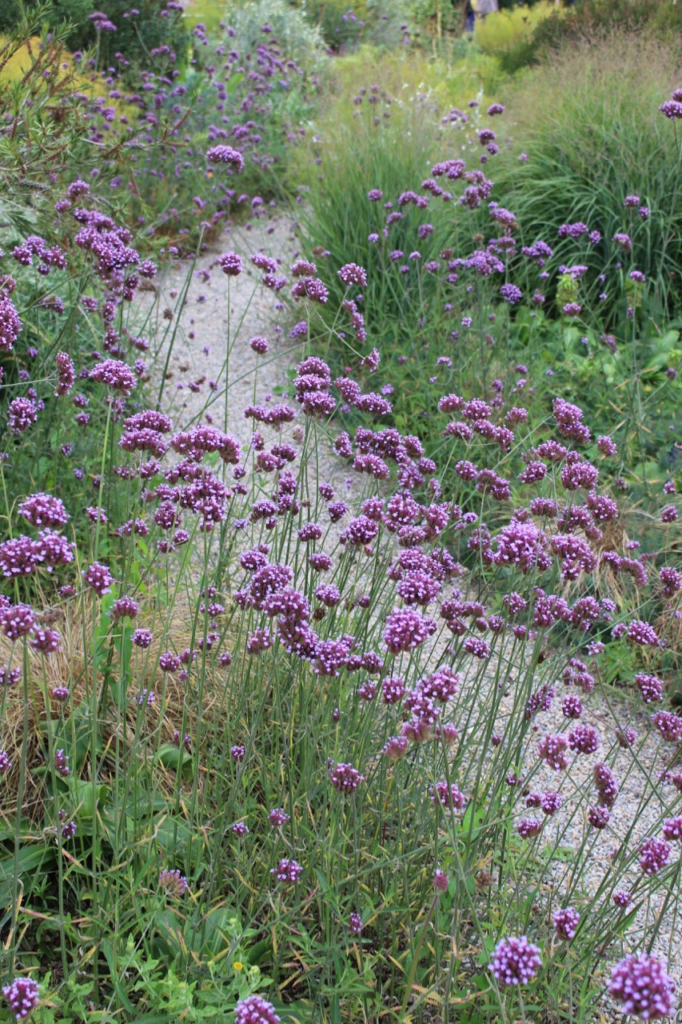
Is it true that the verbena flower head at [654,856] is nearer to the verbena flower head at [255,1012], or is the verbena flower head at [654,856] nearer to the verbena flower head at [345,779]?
the verbena flower head at [345,779]

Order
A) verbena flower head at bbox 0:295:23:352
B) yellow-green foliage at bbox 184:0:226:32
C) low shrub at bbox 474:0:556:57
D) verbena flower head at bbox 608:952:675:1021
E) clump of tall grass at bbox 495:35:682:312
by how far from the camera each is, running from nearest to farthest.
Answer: verbena flower head at bbox 608:952:675:1021
verbena flower head at bbox 0:295:23:352
clump of tall grass at bbox 495:35:682:312
low shrub at bbox 474:0:556:57
yellow-green foliage at bbox 184:0:226:32

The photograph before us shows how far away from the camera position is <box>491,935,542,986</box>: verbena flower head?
1416 mm

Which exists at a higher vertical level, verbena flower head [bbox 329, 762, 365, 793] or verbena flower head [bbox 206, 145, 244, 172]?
verbena flower head [bbox 206, 145, 244, 172]

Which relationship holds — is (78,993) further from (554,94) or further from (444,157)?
(554,94)

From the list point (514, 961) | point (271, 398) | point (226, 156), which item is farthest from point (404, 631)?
point (271, 398)

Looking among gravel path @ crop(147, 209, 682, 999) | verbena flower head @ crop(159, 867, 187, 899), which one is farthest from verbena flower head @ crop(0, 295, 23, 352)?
verbena flower head @ crop(159, 867, 187, 899)

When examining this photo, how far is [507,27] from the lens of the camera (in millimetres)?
14008

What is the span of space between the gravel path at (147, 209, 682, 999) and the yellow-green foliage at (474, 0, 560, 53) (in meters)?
6.67

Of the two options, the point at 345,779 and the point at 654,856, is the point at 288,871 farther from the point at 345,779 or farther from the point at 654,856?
the point at 654,856

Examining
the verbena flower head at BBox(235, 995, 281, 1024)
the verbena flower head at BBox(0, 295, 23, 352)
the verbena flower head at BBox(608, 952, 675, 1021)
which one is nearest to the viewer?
the verbena flower head at BBox(608, 952, 675, 1021)

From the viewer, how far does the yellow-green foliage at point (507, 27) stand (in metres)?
12.9

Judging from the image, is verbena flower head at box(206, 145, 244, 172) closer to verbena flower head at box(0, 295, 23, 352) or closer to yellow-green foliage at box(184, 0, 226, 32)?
verbena flower head at box(0, 295, 23, 352)

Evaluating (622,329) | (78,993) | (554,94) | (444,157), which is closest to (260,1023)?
(78,993)

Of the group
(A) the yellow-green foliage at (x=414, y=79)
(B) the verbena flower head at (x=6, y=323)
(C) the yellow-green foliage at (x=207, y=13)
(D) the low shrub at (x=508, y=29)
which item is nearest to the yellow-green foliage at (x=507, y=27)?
(D) the low shrub at (x=508, y=29)
